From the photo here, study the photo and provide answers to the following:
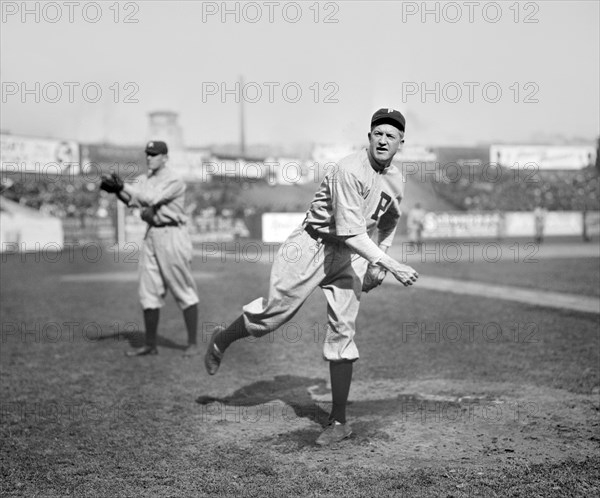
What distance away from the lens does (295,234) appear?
469 cm

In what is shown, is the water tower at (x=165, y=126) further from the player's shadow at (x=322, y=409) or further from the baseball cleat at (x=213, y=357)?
the baseball cleat at (x=213, y=357)

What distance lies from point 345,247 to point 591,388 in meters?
2.57

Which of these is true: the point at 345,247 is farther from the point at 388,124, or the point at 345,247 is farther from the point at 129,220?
the point at 129,220

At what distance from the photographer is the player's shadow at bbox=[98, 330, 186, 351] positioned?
8.18 meters

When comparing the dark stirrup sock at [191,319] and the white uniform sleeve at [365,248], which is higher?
the white uniform sleeve at [365,248]

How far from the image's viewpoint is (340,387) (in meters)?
4.48

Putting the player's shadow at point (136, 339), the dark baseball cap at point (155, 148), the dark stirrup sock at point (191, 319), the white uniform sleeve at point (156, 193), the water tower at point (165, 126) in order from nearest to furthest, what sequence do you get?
1. the white uniform sleeve at point (156, 193)
2. the dark baseball cap at point (155, 148)
3. the dark stirrup sock at point (191, 319)
4. the player's shadow at point (136, 339)
5. the water tower at point (165, 126)

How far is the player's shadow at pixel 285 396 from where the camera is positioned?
5.10 m

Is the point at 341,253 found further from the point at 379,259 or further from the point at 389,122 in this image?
the point at 389,122

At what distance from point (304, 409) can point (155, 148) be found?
339 cm

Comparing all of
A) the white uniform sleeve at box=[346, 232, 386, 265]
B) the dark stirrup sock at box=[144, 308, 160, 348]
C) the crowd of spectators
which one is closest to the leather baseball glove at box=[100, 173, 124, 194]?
the dark stirrup sock at box=[144, 308, 160, 348]

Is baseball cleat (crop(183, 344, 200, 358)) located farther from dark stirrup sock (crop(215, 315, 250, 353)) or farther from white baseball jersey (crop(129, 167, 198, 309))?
dark stirrup sock (crop(215, 315, 250, 353))

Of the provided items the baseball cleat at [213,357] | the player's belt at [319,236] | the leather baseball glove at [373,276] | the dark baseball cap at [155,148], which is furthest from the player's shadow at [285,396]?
the dark baseball cap at [155,148]

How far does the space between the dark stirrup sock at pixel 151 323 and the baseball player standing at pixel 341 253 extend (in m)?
2.97
